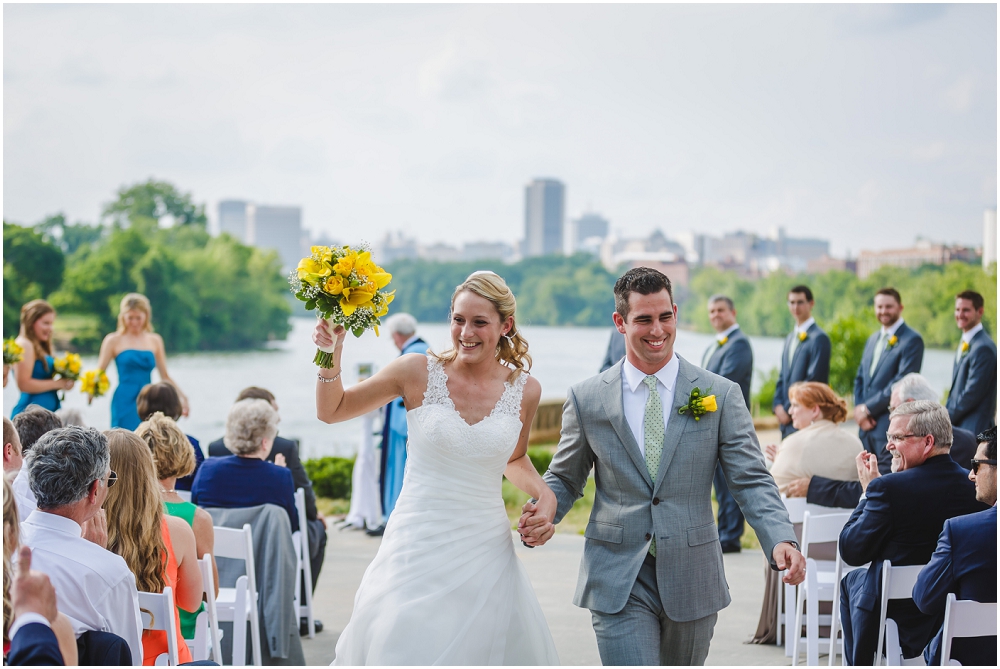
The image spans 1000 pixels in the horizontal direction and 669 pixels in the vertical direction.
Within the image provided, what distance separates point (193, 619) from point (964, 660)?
3.22 meters

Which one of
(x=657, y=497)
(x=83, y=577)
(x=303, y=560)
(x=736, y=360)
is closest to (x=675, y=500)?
(x=657, y=497)

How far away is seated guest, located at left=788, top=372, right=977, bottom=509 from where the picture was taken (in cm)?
509

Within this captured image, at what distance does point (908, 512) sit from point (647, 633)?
1.44m

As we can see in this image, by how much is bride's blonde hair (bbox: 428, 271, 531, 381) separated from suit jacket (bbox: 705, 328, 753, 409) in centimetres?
424

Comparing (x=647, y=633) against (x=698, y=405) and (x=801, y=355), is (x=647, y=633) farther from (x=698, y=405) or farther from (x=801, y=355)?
(x=801, y=355)

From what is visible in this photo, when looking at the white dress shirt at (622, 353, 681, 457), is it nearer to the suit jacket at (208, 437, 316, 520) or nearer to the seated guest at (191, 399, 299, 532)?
the seated guest at (191, 399, 299, 532)

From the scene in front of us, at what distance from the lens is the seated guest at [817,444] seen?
5.16m

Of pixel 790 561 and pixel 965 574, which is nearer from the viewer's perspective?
pixel 790 561

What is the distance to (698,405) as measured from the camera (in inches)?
122

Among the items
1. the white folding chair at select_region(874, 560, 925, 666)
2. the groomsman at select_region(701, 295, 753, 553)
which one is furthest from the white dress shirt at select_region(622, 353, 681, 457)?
the groomsman at select_region(701, 295, 753, 553)

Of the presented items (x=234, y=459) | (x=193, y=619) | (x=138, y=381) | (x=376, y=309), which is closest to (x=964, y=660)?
(x=376, y=309)

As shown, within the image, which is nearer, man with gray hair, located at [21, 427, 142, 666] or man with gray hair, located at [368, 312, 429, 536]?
man with gray hair, located at [21, 427, 142, 666]

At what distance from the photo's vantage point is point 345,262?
10.4 feet

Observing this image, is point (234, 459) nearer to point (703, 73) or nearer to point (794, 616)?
point (794, 616)
